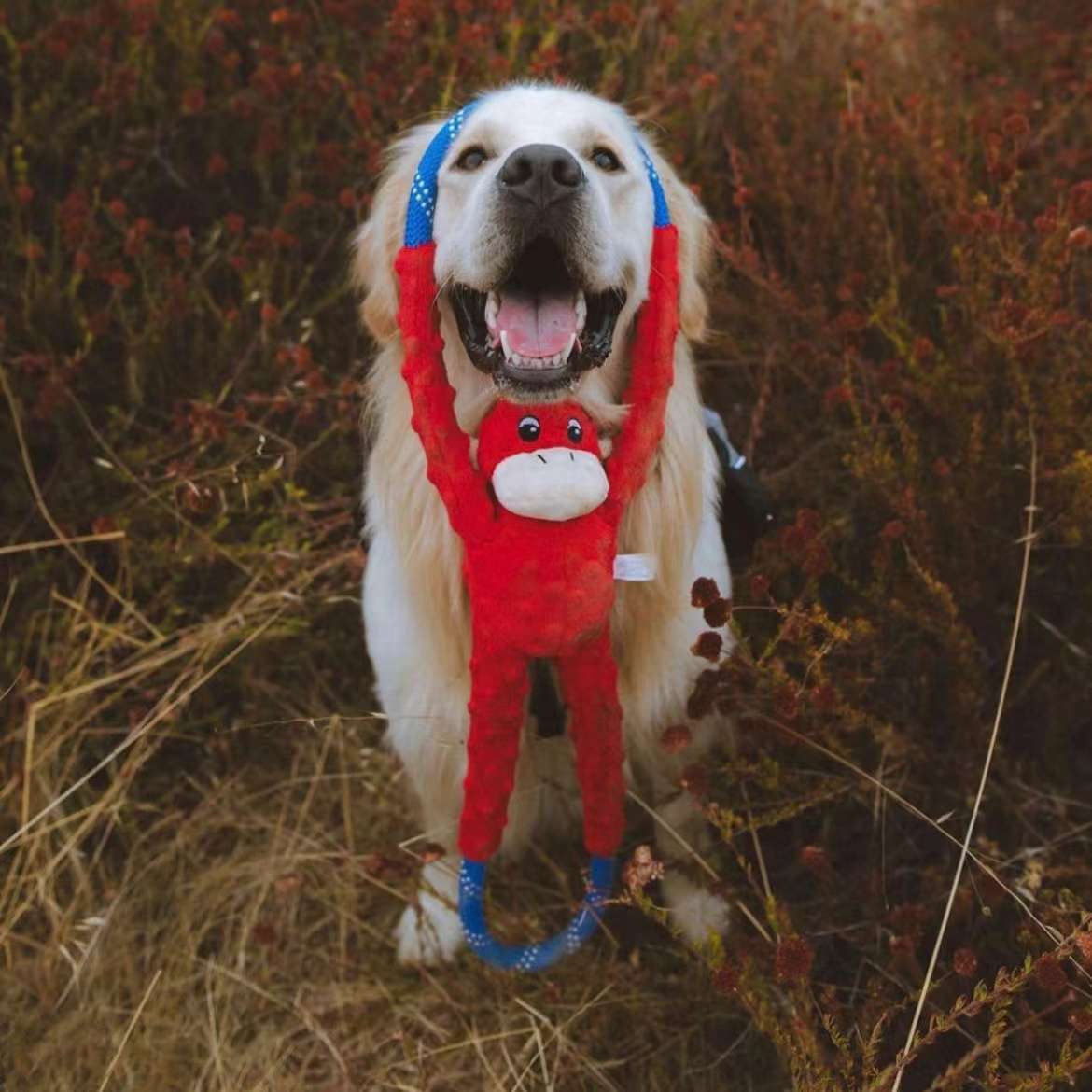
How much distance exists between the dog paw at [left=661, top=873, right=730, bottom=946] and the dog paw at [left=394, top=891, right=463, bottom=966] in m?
0.44

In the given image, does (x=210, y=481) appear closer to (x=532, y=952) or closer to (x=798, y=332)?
(x=532, y=952)

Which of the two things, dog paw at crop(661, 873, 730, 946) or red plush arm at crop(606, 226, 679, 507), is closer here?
red plush arm at crop(606, 226, 679, 507)

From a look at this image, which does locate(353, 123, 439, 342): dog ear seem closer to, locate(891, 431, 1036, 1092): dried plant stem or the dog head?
the dog head

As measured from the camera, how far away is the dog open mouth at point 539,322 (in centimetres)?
170

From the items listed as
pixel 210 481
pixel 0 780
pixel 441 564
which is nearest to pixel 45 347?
pixel 210 481

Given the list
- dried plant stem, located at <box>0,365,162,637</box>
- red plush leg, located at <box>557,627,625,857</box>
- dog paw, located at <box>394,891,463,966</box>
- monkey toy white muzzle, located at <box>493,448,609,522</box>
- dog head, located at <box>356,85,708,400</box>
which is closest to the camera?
monkey toy white muzzle, located at <box>493,448,609,522</box>

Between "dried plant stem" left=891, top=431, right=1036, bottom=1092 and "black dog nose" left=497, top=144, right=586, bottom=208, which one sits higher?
"black dog nose" left=497, top=144, right=586, bottom=208

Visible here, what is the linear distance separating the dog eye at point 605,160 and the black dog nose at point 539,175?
246 mm

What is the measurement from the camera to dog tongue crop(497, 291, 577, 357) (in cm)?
173

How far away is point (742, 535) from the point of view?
236cm

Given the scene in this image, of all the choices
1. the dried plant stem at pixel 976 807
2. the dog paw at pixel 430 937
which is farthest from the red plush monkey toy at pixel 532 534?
the dried plant stem at pixel 976 807

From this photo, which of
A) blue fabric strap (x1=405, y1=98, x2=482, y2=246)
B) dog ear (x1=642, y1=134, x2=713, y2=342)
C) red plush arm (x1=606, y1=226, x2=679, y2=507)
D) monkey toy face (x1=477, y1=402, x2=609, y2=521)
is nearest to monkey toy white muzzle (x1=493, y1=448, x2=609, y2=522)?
monkey toy face (x1=477, y1=402, x2=609, y2=521)

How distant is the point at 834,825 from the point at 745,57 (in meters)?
2.20

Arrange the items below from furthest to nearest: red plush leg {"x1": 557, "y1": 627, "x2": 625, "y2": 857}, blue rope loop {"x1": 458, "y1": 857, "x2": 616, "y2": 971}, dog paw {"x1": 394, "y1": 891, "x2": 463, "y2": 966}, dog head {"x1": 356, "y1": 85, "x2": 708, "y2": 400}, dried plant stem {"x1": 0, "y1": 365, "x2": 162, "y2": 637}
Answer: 1. dried plant stem {"x1": 0, "y1": 365, "x2": 162, "y2": 637}
2. dog paw {"x1": 394, "y1": 891, "x2": 463, "y2": 966}
3. blue rope loop {"x1": 458, "y1": 857, "x2": 616, "y2": 971}
4. red plush leg {"x1": 557, "y1": 627, "x2": 625, "y2": 857}
5. dog head {"x1": 356, "y1": 85, "x2": 708, "y2": 400}
